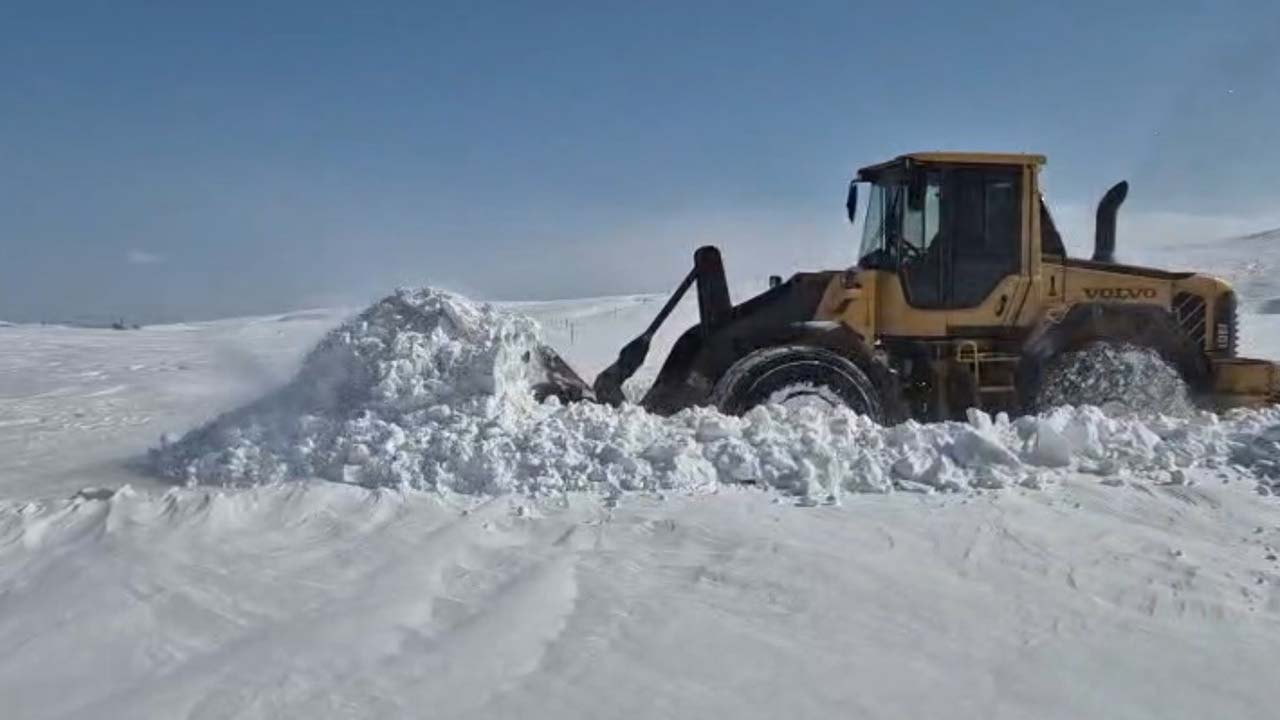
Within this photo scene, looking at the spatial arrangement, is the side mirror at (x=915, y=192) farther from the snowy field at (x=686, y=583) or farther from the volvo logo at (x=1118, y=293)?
the snowy field at (x=686, y=583)

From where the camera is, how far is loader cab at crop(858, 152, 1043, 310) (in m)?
8.29

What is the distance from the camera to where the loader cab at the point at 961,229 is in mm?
8289

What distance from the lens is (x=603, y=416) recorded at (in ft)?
20.9

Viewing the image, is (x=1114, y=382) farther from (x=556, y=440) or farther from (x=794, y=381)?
(x=556, y=440)

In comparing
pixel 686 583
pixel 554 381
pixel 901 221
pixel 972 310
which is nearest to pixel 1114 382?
pixel 972 310

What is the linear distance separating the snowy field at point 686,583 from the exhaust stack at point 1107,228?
11.6 ft

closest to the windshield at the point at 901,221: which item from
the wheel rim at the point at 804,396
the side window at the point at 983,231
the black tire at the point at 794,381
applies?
the side window at the point at 983,231

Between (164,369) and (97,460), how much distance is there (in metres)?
12.0

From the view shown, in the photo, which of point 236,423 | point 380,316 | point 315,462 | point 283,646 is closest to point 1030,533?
point 283,646

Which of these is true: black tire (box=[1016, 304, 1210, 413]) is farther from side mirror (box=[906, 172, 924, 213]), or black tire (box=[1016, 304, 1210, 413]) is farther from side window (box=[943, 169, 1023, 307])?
side mirror (box=[906, 172, 924, 213])

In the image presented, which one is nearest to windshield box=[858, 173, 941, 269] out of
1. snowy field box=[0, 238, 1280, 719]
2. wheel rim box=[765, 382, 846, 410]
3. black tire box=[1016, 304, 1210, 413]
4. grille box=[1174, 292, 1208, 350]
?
black tire box=[1016, 304, 1210, 413]

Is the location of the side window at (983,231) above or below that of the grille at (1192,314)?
above

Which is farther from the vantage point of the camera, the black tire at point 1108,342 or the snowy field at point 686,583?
the black tire at point 1108,342

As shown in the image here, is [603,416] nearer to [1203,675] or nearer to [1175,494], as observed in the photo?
[1175,494]
